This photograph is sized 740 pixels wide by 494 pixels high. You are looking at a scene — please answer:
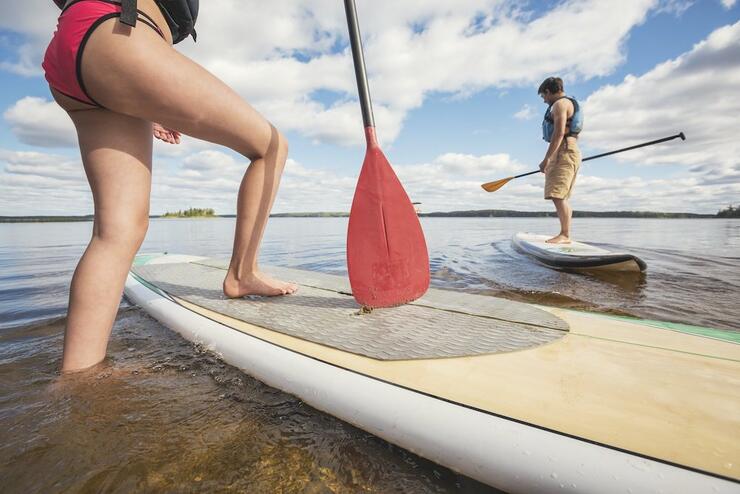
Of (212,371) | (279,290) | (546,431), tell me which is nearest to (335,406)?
(546,431)

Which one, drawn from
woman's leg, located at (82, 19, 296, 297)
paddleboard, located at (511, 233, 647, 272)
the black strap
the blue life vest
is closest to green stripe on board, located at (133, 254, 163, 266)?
woman's leg, located at (82, 19, 296, 297)

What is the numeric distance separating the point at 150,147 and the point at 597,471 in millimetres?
1839

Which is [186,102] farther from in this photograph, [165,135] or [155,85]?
[165,135]

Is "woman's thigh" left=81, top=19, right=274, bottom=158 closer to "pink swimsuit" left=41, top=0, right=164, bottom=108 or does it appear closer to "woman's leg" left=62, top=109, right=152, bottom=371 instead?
"pink swimsuit" left=41, top=0, right=164, bottom=108

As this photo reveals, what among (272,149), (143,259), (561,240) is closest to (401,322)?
(272,149)

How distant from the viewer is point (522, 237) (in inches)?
268

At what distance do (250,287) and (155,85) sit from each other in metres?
1.21

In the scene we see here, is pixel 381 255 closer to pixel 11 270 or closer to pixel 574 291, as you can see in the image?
pixel 574 291

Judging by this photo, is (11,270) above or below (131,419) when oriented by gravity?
below

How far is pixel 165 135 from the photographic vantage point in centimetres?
185

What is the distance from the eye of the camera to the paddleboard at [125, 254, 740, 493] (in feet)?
2.39

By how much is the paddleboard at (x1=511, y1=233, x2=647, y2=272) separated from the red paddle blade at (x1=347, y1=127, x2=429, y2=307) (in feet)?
10.4

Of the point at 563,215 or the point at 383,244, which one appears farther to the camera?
the point at 563,215

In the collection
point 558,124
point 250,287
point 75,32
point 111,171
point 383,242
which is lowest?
point 250,287
